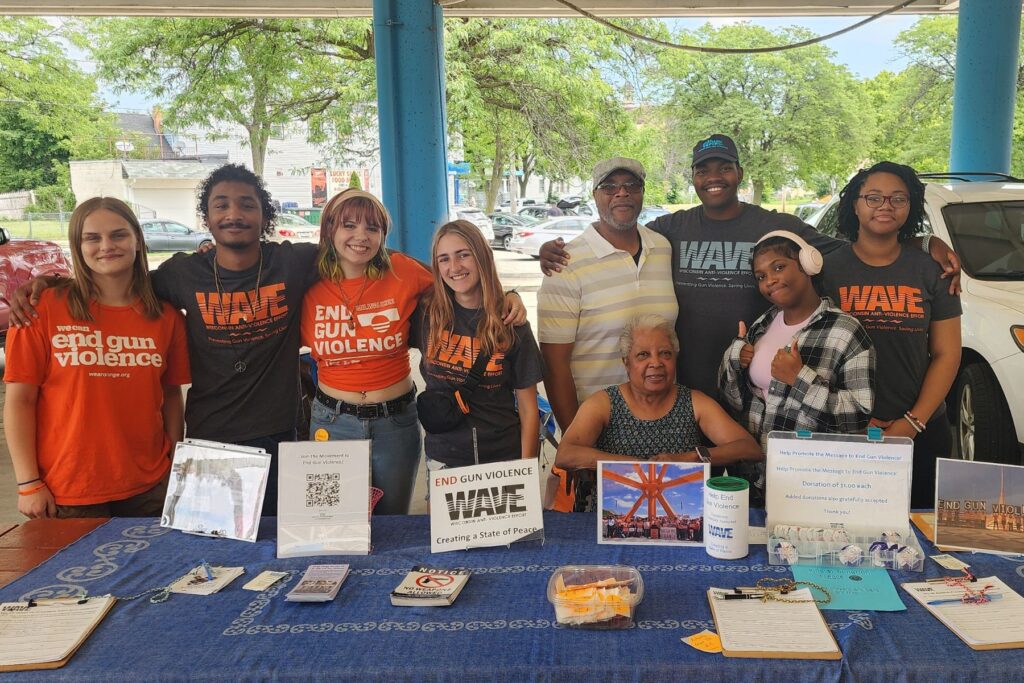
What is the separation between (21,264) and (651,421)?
8.04m

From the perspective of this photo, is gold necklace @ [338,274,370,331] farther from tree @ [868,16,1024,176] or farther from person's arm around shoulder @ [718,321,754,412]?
tree @ [868,16,1024,176]

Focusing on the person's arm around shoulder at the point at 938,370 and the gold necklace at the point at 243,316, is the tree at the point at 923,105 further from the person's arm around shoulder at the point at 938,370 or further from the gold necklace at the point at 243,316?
the gold necklace at the point at 243,316

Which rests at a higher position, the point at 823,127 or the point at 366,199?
the point at 823,127

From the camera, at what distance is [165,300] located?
104 inches

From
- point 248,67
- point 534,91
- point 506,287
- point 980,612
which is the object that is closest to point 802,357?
point 980,612

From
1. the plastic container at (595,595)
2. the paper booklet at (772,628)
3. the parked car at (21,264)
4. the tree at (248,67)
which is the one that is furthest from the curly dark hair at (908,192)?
the tree at (248,67)

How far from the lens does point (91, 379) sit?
2379 millimetres

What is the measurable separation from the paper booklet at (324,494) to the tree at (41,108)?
17.3 metres

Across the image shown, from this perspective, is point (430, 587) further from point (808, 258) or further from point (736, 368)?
point (808, 258)

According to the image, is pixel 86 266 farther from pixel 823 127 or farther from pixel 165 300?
pixel 823 127

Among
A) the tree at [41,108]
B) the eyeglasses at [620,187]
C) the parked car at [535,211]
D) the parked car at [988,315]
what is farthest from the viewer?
the parked car at [535,211]

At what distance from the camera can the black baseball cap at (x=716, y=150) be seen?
289 cm

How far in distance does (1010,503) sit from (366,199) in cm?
206

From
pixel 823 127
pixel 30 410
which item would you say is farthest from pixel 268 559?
pixel 823 127
